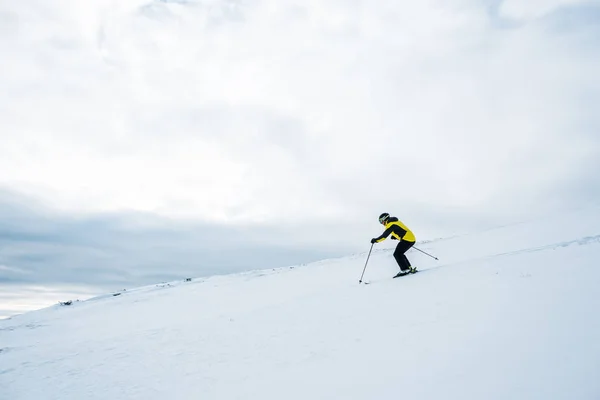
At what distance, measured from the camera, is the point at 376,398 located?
423 cm

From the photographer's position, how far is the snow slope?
4.10 meters

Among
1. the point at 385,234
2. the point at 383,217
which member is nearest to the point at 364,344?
the point at 385,234

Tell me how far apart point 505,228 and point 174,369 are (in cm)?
1632

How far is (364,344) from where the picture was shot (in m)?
5.91

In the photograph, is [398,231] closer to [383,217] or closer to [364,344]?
[383,217]

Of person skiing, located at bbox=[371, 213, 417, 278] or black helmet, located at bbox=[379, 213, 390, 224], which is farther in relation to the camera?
black helmet, located at bbox=[379, 213, 390, 224]

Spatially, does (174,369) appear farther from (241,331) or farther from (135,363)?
(241,331)

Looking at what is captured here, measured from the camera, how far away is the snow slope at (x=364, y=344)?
4098 mm

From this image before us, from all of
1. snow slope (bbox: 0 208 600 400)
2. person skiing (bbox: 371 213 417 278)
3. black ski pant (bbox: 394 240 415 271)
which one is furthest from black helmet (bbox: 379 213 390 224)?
snow slope (bbox: 0 208 600 400)

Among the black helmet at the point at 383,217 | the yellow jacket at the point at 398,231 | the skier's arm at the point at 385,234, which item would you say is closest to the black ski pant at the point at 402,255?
Answer: the yellow jacket at the point at 398,231

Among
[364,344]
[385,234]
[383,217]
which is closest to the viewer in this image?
[364,344]

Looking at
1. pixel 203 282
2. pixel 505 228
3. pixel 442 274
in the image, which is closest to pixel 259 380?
pixel 442 274

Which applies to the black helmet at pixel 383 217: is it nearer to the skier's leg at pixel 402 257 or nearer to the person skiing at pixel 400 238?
the person skiing at pixel 400 238

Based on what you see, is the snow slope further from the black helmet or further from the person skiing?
the black helmet
